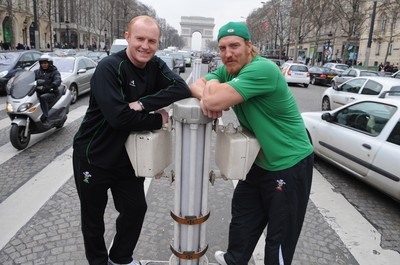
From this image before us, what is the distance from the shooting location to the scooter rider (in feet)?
21.6

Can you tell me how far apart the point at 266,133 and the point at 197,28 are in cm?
14267

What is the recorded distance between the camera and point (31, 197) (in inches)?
171

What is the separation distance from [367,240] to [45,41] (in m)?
60.2

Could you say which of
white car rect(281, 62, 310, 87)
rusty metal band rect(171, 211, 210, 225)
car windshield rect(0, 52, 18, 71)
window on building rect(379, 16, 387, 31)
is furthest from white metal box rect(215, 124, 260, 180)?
window on building rect(379, 16, 387, 31)

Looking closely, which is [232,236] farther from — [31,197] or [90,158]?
[31,197]

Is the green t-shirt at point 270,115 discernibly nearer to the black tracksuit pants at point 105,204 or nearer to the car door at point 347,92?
the black tracksuit pants at point 105,204

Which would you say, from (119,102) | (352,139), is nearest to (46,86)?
(119,102)

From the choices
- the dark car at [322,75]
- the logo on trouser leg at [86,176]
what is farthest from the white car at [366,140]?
the dark car at [322,75]

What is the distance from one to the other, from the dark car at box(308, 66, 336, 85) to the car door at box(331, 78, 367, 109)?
12.5m

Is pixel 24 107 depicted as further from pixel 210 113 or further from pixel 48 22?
pixel 48 22

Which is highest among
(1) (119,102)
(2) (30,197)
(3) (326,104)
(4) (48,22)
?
(4) (48,22)

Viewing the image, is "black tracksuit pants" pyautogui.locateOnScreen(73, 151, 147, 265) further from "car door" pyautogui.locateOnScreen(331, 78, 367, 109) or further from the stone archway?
the stone archway

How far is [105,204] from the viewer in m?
2.54

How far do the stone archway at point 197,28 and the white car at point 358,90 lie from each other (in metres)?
127
